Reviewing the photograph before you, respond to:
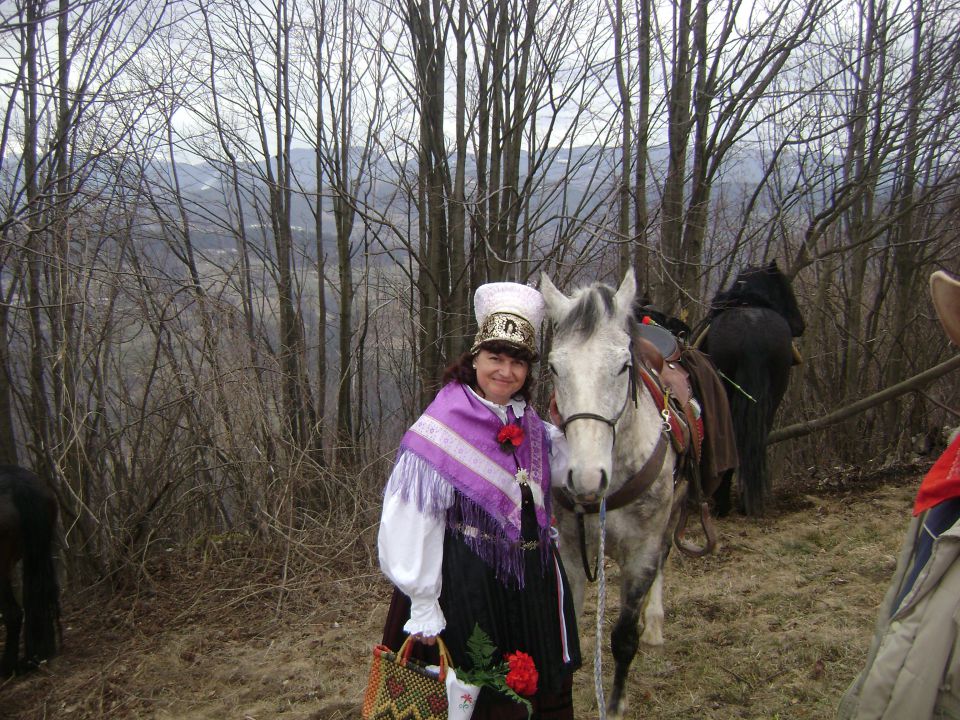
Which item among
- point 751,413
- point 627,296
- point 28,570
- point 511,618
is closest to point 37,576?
point 28,570

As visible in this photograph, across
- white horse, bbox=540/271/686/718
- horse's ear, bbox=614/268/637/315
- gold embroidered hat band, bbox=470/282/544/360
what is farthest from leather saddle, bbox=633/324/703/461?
gold embroidered hat band, bbox=470/282/544/360

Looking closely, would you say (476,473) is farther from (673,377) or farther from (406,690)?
(673,377)

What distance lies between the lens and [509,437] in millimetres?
2191

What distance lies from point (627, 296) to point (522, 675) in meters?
1.47

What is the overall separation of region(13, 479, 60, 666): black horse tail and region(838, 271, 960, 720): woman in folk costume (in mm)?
4630

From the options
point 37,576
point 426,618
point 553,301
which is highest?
point 553,301

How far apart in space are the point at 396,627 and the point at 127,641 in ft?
10.3

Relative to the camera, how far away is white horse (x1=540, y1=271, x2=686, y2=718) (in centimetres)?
226

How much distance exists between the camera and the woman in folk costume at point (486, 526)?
2025 mm

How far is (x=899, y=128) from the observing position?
21.0 feet

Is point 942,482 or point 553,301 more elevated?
point 553,301

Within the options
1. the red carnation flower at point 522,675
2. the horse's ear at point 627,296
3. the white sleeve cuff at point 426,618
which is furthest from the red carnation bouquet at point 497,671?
the horse's ear at point 627,296

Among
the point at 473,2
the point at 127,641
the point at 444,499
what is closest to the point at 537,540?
the point at 444,499

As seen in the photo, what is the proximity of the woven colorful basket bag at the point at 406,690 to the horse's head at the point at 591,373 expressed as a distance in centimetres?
73
